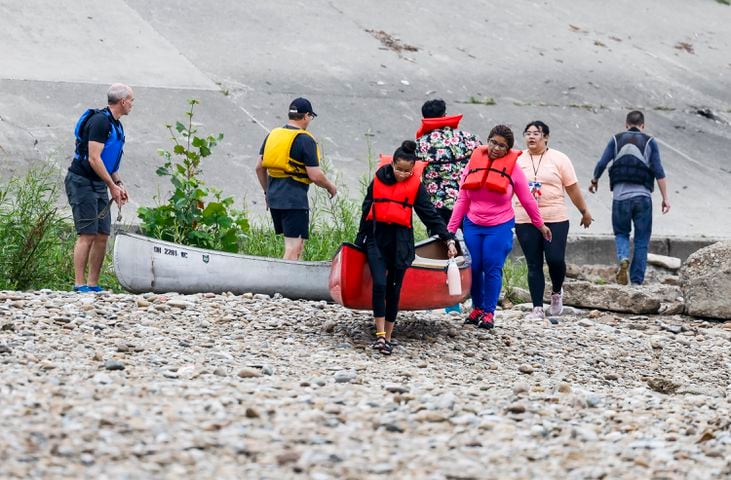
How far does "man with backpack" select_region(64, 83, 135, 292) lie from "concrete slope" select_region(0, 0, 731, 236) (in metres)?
3.50

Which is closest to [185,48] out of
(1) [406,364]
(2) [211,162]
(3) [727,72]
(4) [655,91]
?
(2) [211,162]

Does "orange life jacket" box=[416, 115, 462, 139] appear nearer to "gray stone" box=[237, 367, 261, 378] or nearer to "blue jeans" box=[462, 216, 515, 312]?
"blue jeans" box=[462, 216, 515, 312]

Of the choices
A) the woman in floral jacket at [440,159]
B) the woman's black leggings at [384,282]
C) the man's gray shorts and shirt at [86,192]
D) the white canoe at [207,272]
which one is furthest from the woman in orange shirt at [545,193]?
the man's gray shorts and shirt at [86,192]

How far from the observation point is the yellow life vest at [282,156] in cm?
1008

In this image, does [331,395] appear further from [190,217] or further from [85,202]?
[190,217]

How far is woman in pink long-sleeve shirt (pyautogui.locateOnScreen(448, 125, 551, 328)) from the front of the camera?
9.31 metres

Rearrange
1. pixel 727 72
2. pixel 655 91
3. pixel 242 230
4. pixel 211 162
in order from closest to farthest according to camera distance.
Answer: pixel 242 230 < pixel 211 162 < pixel 655 91 < pixel 727 72

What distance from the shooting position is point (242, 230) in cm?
1141

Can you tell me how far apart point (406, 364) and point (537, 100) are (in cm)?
1155

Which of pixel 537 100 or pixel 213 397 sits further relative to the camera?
pixel 537 100

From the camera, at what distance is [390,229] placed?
8.48 metres

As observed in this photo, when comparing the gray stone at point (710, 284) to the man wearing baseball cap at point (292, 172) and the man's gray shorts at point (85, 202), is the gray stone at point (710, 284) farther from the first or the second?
the man's gray shorts at point (85, 202)

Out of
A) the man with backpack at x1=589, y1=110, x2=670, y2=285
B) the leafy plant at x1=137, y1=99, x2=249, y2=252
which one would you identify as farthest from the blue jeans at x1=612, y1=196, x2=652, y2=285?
the leafy plant at x1=137, y1=99, x2=249, y2=252

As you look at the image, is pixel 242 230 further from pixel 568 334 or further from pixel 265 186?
pixel 568 334
